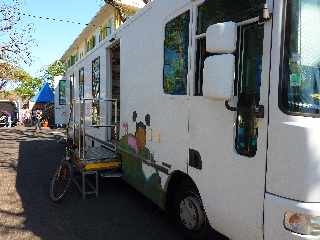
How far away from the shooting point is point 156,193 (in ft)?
18.4

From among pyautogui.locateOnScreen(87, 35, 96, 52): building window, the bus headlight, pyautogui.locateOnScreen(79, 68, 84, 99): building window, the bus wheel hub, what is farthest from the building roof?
the bus headlight

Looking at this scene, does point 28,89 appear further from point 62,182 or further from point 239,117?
point 239,117

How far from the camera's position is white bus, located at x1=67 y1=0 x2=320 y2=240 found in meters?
3.14

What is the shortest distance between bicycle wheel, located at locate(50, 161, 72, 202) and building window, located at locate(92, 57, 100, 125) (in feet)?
5.68

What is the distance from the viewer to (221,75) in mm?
3398

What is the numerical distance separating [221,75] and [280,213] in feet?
3.94

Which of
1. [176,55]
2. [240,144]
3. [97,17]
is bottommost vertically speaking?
[240,144]

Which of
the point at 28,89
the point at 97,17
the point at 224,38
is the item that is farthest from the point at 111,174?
the point at 28,89

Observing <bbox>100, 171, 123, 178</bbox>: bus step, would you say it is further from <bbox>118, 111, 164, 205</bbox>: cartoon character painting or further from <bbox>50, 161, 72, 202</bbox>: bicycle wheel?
<bbox>50, 161, 72, 202</bbox>: bicycle wheel

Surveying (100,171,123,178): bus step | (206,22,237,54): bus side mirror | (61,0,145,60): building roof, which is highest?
(61,0,145,60): building roof

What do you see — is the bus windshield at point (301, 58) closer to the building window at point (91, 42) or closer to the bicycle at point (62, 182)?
the bicycle at point (62, 182)

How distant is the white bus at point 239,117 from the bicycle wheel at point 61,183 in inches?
88.5

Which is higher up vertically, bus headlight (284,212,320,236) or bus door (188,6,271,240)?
bus door (188,6,271,240)

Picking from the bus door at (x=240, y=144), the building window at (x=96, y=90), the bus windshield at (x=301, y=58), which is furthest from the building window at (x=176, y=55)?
the building window at (x=96, y=90)
